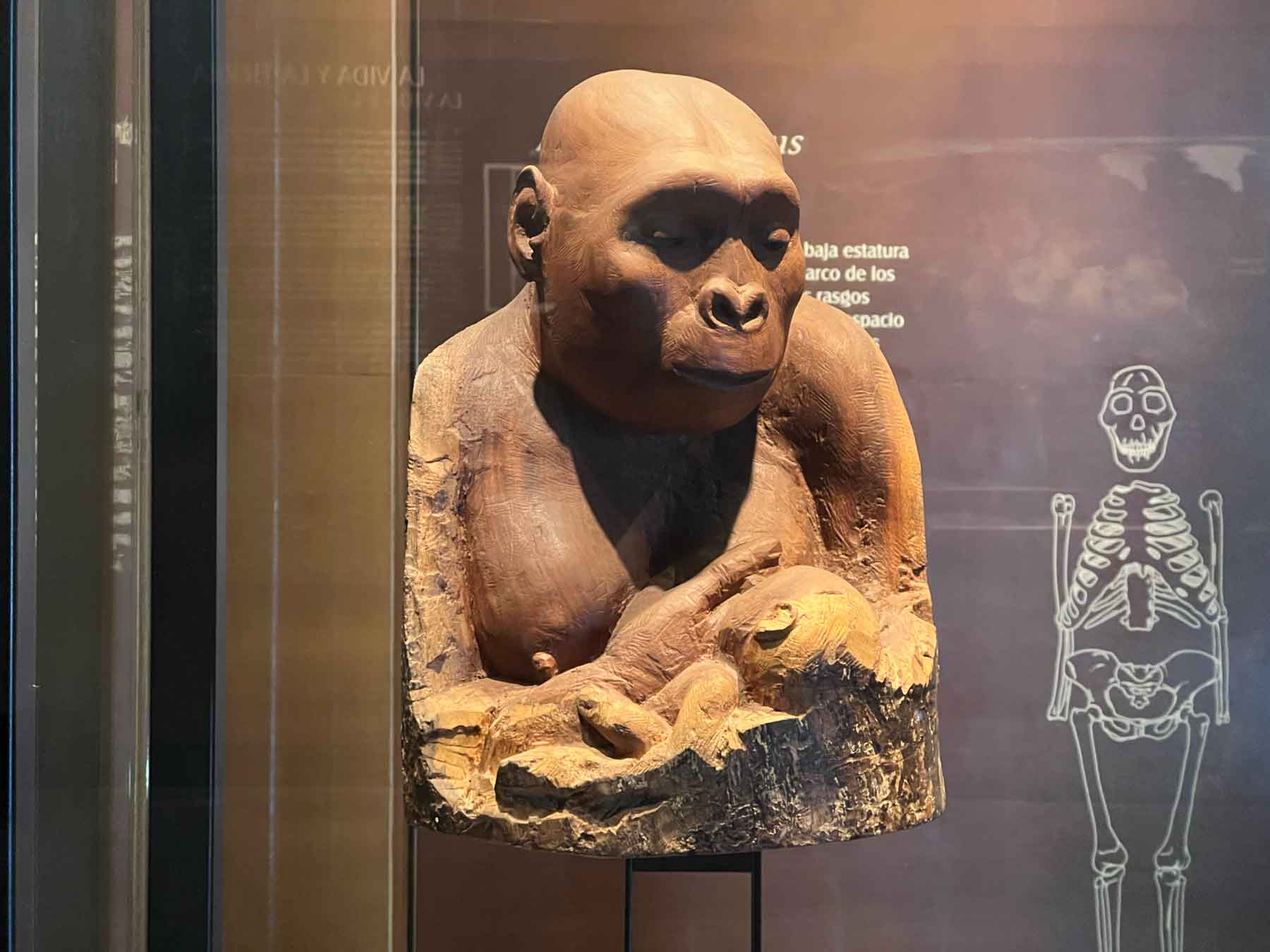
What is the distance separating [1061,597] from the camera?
123 inches

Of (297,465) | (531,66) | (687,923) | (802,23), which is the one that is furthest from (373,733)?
(802,23)

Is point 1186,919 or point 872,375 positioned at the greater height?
point 872,375

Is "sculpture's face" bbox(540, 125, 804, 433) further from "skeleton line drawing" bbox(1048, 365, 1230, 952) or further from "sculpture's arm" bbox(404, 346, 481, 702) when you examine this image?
"skeleton line drawing" bbox(1048, 365, 1230, 952)

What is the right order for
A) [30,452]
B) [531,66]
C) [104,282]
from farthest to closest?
[531,66] < [104,282] < [30,452]

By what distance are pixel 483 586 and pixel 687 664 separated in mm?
348

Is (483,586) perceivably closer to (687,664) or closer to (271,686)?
(687,664)

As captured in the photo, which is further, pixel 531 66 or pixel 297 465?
pixel 297 465

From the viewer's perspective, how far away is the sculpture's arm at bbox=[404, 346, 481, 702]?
2.13 m

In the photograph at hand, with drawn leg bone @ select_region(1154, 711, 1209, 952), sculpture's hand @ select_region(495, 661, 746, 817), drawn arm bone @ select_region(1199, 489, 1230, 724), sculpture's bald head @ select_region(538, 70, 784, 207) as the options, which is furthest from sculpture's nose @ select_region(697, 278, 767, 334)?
drawn leg bone @ select_region(1154, 711, 1209, 952)

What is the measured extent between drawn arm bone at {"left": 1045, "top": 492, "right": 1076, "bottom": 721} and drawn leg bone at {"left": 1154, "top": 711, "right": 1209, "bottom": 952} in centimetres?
32

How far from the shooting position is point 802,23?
298 cm

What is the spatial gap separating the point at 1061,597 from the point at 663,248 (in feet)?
4.92

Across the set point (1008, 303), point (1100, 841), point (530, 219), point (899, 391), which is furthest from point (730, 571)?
point (1100, 841)

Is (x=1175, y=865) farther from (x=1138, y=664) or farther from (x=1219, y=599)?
(x=1219, y=599)
